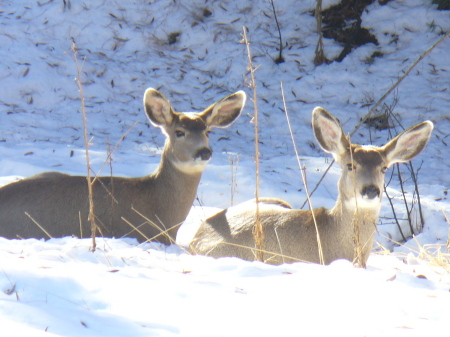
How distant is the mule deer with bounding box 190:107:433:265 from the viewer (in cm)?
521

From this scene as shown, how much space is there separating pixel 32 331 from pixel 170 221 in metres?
3.86

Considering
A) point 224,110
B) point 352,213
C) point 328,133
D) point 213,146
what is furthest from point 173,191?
A: point 213,146

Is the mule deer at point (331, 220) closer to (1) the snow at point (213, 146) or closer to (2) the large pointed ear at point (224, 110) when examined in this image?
(1) the snow at point (213, 146)

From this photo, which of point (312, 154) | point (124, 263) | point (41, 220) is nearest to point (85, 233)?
point (41, 220)

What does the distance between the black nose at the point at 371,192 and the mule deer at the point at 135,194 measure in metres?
1.50

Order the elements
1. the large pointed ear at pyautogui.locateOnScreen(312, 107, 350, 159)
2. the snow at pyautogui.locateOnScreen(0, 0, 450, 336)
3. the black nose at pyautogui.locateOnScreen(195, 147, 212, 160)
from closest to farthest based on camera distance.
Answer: the snow at pyautogui.locateOnScreen(0, 0, 450, 336)
the large pointed ear at pyautogui.locateOnScreen(312, 107, 350, 159)
the black nose at pyautogui.locateOnScreen(195, 147, 212, 160)

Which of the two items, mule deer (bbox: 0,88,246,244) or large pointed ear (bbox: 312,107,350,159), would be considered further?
mule deer (bbox: 0,88,246,244)

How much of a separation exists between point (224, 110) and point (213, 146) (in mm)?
3451

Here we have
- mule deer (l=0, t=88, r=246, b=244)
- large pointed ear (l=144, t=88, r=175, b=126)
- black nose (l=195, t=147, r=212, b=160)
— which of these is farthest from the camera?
large pointed ear (l=144, t=88, r=175, b=126)

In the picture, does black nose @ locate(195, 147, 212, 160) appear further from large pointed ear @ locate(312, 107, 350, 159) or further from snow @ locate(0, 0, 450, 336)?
large pointed ear @ locate(312, 107, 350, 159)

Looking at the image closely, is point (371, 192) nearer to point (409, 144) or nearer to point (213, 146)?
point (409, 144)

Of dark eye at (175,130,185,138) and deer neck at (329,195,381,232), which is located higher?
dark eye at (175,130,185,138)

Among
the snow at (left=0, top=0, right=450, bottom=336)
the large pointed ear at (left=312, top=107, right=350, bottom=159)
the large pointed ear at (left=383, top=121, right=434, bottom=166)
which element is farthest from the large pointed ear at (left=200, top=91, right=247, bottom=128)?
the large pointed ear at (left=383, top=121, right=434, bottom=166)

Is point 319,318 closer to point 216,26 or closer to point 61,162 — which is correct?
point 61,162
